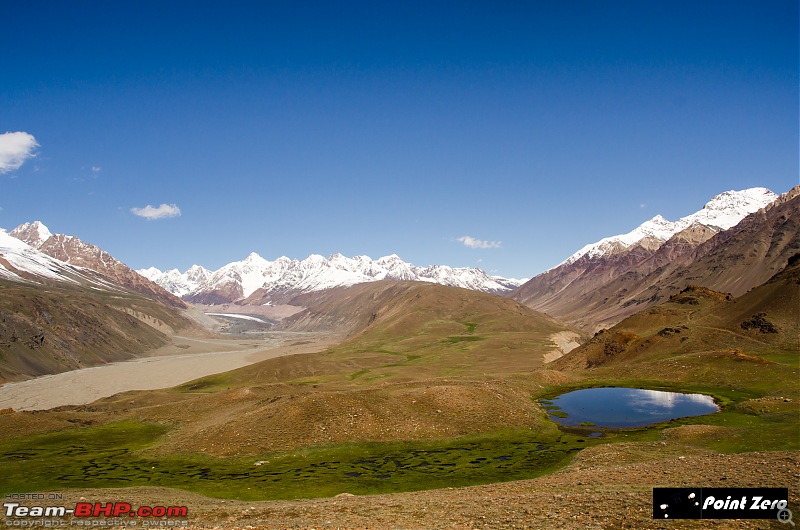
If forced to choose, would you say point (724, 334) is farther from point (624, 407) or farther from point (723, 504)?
point (723, 504)

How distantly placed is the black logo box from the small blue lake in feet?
120

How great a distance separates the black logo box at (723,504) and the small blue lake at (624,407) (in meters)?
36.5

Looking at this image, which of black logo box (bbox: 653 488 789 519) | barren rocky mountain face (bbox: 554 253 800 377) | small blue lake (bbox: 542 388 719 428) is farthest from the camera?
barren rocky mountain face (bbox: 554 253 800 377)

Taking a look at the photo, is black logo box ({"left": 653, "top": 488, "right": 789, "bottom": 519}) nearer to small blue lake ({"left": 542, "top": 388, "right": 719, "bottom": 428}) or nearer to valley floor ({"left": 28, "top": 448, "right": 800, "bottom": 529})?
valley floor ({"left": 28, "top": 448, "right": 800, "bottom": 529})

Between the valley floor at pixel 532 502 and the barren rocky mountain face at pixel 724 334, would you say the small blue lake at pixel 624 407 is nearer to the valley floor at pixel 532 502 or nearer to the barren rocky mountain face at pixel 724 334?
the barren rocky mountain face at pixel 724 334

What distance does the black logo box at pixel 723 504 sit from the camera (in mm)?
22391

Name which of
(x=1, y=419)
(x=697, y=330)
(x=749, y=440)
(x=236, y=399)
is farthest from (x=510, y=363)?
(x=1, y=419)

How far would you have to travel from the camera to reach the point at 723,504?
2328cm

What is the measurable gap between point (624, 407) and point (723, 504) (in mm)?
49779

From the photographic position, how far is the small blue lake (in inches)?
2436

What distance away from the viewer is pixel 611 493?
27.7 m

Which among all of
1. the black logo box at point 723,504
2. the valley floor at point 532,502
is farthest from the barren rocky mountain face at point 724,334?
the black logo box at point 723,504

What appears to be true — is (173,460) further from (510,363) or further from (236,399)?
(510,363)

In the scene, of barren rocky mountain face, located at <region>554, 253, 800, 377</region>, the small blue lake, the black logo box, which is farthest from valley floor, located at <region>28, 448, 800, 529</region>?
barren rocky mountain face, located at <region>554, 253, 800, 377</region>
